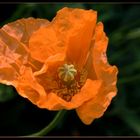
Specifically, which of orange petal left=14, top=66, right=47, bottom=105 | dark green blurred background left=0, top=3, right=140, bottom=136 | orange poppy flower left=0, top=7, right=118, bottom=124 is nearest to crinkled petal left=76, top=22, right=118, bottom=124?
orange poppy flower left=0, top=7, right=118, bottom=124

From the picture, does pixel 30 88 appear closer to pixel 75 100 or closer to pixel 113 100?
pixel 75 100

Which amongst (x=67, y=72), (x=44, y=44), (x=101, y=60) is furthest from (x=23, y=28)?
Result: (x=101, y=60)

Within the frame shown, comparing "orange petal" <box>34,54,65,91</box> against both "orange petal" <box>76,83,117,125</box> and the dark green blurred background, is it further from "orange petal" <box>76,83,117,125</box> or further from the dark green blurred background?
the dark green blurred background

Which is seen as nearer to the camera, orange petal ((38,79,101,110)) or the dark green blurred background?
orange petal ((38,79,101,110))

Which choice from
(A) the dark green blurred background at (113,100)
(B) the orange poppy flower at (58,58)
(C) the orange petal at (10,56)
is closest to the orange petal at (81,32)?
(B) the orange poppy flower at (58,58)

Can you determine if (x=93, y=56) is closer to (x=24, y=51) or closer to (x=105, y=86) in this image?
(x=105, y=86)

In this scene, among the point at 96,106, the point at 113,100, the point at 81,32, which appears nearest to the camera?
the point at 96,106

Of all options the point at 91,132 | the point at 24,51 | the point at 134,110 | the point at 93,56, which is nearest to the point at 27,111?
the point at 91,132
